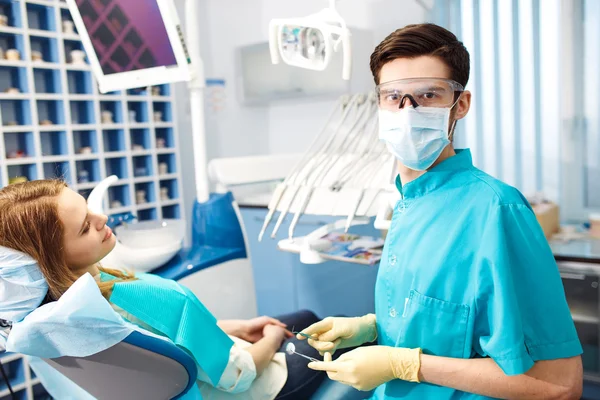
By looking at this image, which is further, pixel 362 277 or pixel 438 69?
pixel 362 277

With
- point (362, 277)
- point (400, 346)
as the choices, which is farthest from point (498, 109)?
point (400, 346)

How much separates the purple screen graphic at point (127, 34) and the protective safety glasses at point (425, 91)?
3.20ft

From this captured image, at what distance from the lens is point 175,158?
140 inches

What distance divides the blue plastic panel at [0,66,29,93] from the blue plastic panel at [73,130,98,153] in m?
0.44

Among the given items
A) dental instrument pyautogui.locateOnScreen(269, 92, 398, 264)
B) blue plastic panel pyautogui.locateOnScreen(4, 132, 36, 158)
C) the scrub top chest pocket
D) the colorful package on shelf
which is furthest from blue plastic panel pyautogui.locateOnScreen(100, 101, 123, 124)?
the scrub top chest pocket

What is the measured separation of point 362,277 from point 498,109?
50.0 inches

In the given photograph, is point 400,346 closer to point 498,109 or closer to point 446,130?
point 446,130

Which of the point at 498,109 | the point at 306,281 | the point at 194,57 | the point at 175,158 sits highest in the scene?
the point at 194,57

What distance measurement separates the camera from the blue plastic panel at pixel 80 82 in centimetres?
313

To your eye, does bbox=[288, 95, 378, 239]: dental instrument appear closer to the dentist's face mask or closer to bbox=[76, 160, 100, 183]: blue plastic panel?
the dentist's face mask

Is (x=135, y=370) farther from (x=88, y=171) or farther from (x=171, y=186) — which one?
(x=171, y=186)

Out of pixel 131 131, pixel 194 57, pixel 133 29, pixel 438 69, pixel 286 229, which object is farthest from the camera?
pixel 131 131

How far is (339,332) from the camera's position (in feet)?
4.10

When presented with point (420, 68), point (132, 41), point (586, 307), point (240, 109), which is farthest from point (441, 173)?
point (240, 109)
